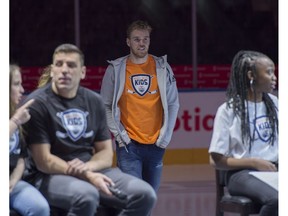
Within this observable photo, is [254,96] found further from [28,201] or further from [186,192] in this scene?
[186,192]

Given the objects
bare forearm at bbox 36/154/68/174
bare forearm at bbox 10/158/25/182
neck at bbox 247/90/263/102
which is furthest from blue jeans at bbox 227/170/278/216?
bare forearm at bbox 10/158/25/182

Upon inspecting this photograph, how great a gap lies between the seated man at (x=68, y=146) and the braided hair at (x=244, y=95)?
2.60 ft

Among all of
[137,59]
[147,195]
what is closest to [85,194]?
[147,195]

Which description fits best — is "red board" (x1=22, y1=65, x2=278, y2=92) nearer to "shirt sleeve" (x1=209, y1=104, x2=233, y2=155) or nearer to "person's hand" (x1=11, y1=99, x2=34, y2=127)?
"shirt sleeve" (x1=209, y1=104, x2=233, y2=155)

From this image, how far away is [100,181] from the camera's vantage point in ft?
19.0

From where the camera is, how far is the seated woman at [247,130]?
629 cm

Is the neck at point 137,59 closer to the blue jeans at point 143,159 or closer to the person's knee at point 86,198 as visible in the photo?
the blue jeans at point 143,159

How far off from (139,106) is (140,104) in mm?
16

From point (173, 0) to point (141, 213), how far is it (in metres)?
8.64

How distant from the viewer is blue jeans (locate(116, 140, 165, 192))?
728cm

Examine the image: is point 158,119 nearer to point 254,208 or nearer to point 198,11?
point 254,208

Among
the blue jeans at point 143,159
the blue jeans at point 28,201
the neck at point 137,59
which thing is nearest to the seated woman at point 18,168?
the blue jeans at point 28,201

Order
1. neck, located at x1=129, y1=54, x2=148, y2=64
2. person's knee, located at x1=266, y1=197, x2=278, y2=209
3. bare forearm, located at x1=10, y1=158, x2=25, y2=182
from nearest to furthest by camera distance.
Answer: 1. bare forearm, located at x1=10, y1=158, x2=25, y2=182
2. person's knee, located at x1=266, y1=197, x2=278, y2=209
3. neck, located at x1=129, y1=54, x2=148, y2=64
